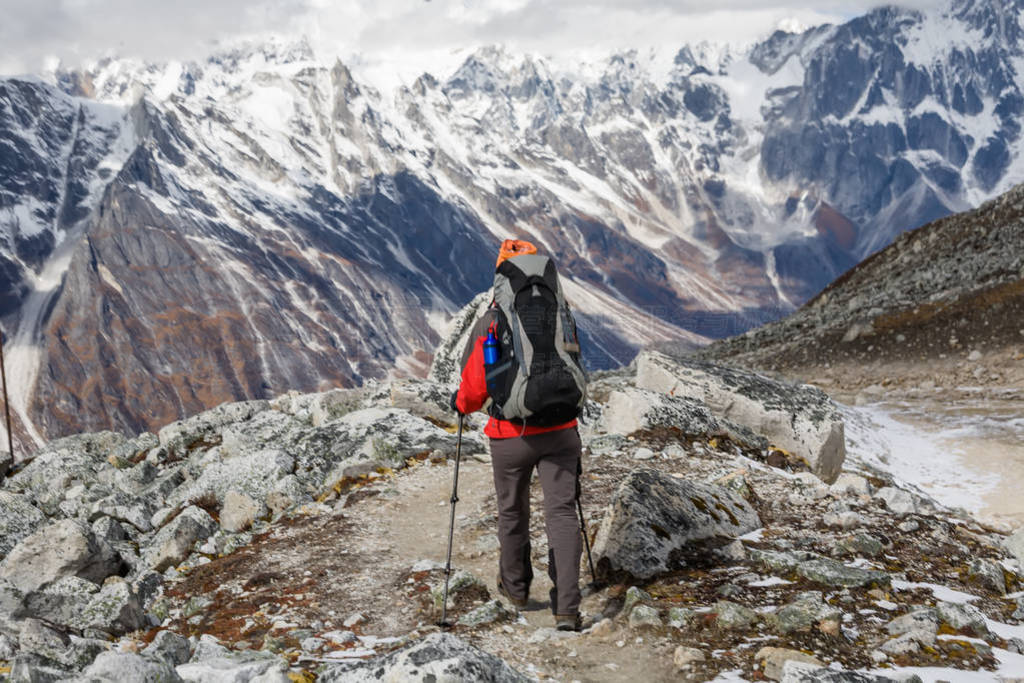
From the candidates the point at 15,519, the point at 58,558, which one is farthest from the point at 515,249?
the point at 15,519

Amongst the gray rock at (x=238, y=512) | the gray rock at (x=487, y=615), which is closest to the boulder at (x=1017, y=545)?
the gray rock at (x=487, y=615)

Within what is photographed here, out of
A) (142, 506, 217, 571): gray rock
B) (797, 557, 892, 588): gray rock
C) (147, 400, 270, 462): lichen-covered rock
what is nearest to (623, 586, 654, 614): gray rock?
(797, 557, 892, 588): gray rock

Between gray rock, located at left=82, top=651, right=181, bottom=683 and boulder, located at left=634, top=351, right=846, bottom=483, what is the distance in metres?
12.6

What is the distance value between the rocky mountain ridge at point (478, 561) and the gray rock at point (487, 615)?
2 centimetres

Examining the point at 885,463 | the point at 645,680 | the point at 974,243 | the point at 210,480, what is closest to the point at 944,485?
the point at 885,463

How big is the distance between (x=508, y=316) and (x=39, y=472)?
44.2 feet

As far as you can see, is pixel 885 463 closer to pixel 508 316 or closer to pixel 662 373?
pixel 662 373

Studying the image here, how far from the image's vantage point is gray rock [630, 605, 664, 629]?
301 inches

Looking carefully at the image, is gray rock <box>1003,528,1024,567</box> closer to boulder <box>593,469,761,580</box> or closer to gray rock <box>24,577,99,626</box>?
boulder <box>593,469,761,580</box>

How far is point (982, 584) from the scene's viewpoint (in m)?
8.62

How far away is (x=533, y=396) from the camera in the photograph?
777cm

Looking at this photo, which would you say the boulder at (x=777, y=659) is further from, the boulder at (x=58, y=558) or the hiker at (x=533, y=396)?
the boulder at (x=58, y=558)

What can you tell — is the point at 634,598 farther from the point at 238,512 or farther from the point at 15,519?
the point at 15,519

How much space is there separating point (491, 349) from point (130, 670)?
406 cm
